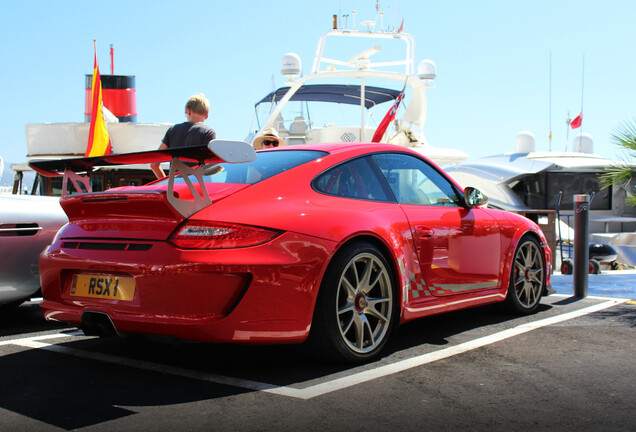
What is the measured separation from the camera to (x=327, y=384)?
334cm

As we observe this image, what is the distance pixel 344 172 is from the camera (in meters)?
4.05

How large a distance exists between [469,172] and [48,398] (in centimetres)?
2223

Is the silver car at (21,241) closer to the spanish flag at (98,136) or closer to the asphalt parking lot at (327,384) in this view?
the asphalt parking lot at (327,384)

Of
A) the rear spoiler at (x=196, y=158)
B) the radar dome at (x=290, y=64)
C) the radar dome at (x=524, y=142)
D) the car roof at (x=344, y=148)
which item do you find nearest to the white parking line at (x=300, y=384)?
the rear spoiler at (x=196, y=158)

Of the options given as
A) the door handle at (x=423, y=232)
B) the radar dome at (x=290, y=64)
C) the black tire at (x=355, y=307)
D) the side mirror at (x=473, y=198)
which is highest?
the radar dome at (x=290, y=64)

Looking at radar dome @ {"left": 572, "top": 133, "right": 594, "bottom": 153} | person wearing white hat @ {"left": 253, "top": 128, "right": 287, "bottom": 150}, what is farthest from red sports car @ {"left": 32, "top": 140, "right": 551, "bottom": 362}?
radar dome @ {"left": 572, "top": 133, "right": 594, "bottom": 153}

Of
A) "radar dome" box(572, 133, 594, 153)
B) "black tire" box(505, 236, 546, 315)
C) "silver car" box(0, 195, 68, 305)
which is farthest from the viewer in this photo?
"radar dome" box(572, 133, 594, 153)

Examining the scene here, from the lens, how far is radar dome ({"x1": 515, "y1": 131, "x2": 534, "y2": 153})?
1089 inches

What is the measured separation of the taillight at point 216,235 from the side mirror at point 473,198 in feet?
6.45

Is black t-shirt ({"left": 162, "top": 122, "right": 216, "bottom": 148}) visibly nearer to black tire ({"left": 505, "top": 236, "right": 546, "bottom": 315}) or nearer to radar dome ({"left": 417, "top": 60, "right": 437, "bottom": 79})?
black tire ({"left": 505, "top": 236, "right": 546, "bottom": 315})

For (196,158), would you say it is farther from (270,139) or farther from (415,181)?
(270,139)

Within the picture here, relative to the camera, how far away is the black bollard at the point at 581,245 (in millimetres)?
6625

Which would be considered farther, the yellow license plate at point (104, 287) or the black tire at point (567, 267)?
the black tire at point (567, 267)

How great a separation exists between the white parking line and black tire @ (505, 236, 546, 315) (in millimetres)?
283
